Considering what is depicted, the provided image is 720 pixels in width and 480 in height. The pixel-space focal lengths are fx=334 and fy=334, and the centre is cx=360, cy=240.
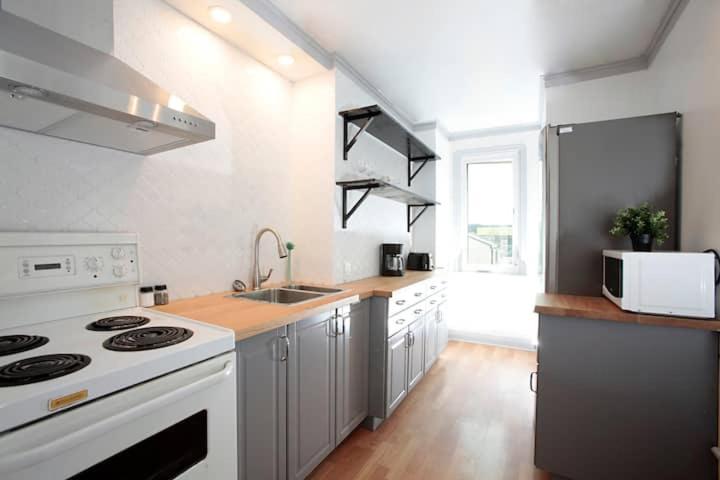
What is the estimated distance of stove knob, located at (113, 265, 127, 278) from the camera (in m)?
1.40

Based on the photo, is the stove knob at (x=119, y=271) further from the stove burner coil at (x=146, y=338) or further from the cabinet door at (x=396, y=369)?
the cabinet door at (x=396, y=369)

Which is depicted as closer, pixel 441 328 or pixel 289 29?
pixel 289 29

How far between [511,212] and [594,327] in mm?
2514

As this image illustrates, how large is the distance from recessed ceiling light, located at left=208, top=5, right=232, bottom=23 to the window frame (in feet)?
10.2

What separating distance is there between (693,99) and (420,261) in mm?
2316

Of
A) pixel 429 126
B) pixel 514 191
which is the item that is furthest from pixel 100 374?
pixel 514 191

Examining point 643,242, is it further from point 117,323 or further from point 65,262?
point 65,262

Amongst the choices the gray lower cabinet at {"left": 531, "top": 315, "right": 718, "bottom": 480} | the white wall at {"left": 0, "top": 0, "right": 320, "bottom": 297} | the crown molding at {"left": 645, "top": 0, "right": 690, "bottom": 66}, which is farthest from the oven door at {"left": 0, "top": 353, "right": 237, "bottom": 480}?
the crown molding at {"left": 645, "top": 0, "right": 690, "bottom": 66}

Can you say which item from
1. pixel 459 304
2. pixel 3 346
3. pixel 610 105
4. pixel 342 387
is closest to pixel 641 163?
pixel 610 105

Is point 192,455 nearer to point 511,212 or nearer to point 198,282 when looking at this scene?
point 198,282

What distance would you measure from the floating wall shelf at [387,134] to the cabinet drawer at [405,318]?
3.97 ft

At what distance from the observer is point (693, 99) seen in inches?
68.3

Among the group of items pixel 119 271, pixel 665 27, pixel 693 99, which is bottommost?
pixel 119 271

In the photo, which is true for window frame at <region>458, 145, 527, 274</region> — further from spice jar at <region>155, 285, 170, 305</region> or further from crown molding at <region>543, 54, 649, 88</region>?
spice jar at <region>155, 285, 170, 305</region>
